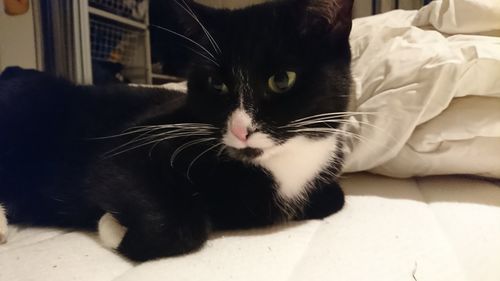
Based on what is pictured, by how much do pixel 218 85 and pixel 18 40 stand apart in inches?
56.7

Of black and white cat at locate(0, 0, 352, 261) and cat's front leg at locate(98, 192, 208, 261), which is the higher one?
black and white cat at locate(0, 0, 352, 261)

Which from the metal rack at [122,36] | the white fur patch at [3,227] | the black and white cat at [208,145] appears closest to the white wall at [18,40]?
the metal rack at [122,36]

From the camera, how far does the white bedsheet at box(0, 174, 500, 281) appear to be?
24.0 inches

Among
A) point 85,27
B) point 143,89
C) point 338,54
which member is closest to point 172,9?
point 143,89

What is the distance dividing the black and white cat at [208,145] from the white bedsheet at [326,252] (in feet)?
0.14

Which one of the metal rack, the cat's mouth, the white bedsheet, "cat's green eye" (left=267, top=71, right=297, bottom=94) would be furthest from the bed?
the metal rack

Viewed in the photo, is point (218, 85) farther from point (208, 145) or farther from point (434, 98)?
point (434, 98)

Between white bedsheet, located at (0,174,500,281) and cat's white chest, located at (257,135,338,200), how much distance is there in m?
0.08

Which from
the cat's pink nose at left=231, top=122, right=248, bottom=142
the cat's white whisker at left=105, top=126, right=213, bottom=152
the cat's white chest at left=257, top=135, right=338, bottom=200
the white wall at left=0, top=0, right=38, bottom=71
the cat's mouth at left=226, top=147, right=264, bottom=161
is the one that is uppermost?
the white wall at left=0, top=0, right=38, bottom=71

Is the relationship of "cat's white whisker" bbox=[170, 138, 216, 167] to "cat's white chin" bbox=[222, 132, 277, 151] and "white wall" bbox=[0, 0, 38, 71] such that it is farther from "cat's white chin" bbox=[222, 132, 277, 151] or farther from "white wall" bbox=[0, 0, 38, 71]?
"white wall" bbox=[0, 0, 38, 71]

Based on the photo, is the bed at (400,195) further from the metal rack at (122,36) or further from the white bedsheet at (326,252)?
the metal rack at (122,36)

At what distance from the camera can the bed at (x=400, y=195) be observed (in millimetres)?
629

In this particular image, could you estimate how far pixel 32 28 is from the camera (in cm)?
181

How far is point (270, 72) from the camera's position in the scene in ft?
2.41
